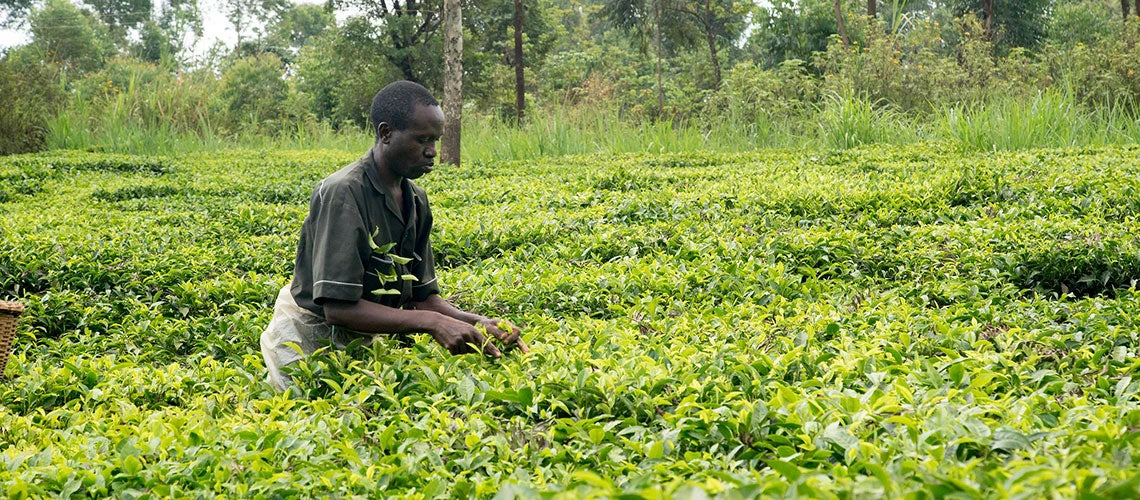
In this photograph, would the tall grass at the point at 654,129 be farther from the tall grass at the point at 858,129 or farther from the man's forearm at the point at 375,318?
the man's forearm at the point at 375,318

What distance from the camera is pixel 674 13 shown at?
25.1 m

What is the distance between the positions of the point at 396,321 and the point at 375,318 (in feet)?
0.25

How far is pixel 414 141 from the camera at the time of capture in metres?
3.84

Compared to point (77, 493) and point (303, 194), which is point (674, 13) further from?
point (77, 493)

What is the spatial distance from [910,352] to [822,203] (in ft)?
12.7

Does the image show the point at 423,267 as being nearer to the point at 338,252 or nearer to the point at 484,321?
the point at 484,321

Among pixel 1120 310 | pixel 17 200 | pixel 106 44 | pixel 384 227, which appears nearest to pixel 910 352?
pixel 1120 310

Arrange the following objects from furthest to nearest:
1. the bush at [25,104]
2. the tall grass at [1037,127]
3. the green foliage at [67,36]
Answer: the green foliage at [67,36]
the bush at [25,104]
the tall grass at [1037,127]

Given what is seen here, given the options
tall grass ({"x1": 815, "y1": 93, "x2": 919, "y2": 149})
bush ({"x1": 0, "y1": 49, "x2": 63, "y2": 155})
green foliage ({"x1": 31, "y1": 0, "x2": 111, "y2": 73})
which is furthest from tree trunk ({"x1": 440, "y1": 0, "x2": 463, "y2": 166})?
green foliage ({"x1": 31, "y1": 0, "x2": 111, "y2": 73})

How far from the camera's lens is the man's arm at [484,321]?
147 inches

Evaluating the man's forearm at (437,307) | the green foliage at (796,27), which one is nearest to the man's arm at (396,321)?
the man's forearm at (437,307)

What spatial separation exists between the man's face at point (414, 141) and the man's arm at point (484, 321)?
0.55 metres

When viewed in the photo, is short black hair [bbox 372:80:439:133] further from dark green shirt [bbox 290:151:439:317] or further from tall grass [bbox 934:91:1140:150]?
tall grass [bbox 934:91:1140:150]

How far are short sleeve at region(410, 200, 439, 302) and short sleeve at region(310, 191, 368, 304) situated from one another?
465 mm
